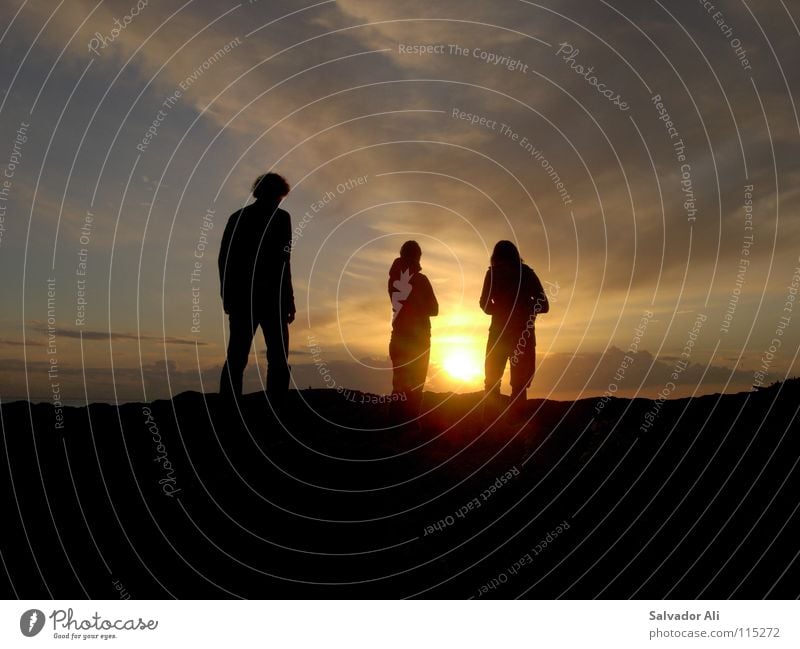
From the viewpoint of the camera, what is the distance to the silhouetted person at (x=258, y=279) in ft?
36.7

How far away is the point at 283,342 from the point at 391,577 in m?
4.36

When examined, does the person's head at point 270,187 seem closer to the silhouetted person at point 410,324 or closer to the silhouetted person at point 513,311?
the silhouetted person at point 410,324

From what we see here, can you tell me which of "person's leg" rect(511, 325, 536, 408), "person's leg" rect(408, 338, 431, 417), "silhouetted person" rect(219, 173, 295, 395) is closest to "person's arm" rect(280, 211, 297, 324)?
"silhouetted person" rect(219, 173, 295, 395)

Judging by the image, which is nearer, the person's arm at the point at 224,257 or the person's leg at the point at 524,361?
the person's arm at the point at 224,257

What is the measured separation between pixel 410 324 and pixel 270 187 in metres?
3.95

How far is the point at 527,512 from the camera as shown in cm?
1038

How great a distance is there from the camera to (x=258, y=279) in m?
11.3

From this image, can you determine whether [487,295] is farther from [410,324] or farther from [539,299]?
→ [410,324]

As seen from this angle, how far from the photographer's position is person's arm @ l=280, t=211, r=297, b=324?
37.7ft

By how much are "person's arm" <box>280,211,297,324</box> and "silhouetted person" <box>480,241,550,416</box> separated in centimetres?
391

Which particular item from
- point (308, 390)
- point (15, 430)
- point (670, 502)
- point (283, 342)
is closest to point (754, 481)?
point (670, 502)

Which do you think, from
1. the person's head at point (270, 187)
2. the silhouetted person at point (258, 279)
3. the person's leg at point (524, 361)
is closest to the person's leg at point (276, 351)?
the silhouetted person at point (258, 279)

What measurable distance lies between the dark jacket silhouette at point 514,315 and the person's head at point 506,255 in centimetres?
4
